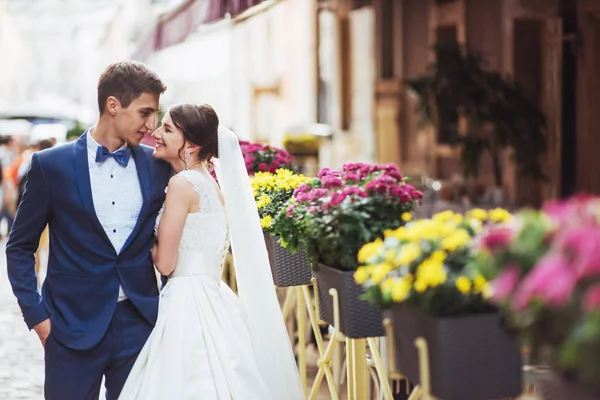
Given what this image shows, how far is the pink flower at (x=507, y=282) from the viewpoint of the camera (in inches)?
93.0

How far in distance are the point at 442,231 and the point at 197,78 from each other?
3026 centimetres

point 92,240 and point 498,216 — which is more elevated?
point 498,216

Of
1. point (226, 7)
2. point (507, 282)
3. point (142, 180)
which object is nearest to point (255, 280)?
point (142, 180)

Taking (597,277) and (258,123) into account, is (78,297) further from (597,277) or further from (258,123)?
(258,123)

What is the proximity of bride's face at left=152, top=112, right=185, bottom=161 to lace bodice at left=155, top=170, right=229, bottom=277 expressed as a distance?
9 centimetres

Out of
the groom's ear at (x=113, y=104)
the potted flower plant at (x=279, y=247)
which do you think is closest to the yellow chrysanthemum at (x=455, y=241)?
the groom's ear at (x=113, y=104)

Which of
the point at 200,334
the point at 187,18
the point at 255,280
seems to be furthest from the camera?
the point at 187,18

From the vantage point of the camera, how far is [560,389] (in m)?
2.49

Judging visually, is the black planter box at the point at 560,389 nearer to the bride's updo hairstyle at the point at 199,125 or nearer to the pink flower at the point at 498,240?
the pink flower at the point at 498,240

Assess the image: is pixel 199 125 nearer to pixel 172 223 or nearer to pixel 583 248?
pixel 172 223

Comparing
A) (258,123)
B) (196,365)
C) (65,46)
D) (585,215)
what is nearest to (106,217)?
(196,365)

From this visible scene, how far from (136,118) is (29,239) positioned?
22.8 inches

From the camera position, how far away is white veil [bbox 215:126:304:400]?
454 cm

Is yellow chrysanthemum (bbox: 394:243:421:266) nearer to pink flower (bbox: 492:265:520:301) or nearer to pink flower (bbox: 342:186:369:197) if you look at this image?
pink flower (bbox: 492:265:520:301)
